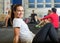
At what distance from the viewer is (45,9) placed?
21.2 meters

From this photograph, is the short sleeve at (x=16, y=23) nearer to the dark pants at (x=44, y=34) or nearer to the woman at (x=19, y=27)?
the woman at (x=19, y=27)

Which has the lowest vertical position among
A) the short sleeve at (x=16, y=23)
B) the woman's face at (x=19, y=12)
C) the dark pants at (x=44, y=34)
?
the dark pants at (x=44, y=34)

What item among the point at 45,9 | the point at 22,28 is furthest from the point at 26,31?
the point at 45,9

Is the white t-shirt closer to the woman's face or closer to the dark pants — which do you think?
the woman's face

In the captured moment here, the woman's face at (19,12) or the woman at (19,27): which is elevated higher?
the woman's face at (19,12)

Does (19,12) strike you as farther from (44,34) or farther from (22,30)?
(44,34)

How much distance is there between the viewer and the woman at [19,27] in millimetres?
3637

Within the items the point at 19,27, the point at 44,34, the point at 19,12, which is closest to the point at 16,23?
the point at 19,27

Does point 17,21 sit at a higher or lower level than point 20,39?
higher

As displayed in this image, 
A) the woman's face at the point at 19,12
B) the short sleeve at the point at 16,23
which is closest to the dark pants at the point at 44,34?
the short sleeve at the point at 16,23

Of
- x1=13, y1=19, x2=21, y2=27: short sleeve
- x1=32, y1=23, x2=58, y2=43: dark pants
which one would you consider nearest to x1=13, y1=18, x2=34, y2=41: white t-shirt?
x1=13, y1=19, x2=21, y2=27: short sleeve

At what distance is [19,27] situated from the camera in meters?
3.66

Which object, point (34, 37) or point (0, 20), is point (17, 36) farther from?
point (0, 20)

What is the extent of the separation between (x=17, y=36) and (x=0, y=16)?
1581 centimetres
